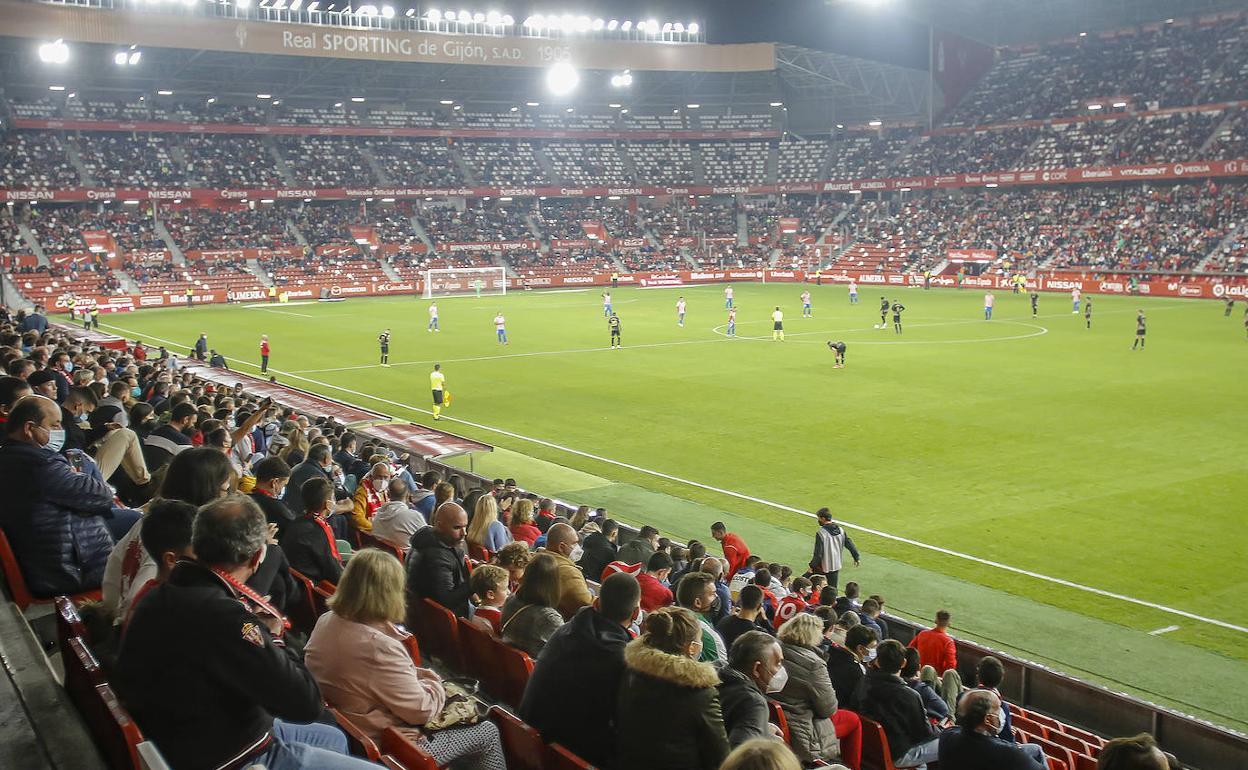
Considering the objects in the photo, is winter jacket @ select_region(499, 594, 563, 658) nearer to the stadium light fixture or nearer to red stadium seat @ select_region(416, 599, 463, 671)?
red stadium seat @ select_region(416, 599, 463, 671)

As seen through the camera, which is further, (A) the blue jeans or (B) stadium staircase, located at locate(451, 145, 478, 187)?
(B) stadium staircase, located at locate(451, 145, 478, 187)

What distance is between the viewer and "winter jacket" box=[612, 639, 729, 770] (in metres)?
5.42

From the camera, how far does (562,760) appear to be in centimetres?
573

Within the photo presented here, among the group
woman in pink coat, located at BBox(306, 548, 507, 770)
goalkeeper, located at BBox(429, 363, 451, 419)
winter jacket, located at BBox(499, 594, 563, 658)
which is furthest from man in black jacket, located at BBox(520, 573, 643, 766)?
goalkeeper, located at BBox(429, 363, 451, 419)

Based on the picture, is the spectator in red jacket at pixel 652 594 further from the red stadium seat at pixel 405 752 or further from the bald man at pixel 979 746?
the red stadium seat at pixel 405 752

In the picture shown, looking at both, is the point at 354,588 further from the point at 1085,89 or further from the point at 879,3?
the point at 1085,89

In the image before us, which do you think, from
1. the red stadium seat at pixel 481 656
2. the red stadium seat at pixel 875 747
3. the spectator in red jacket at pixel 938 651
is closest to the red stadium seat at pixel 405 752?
the red stadium seat at pixel 481 656

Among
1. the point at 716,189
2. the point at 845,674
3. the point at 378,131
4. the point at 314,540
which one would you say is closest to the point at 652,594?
the point at 845,674

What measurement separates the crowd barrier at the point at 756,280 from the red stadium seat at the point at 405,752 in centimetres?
6439

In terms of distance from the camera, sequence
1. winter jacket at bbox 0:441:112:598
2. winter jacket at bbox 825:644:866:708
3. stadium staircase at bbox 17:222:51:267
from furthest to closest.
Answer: stadium staircase at bbox 17:222:51:267 < winter jacket at bbox 825:644:866:708 < winter jacket at bbox 0:441:112:598

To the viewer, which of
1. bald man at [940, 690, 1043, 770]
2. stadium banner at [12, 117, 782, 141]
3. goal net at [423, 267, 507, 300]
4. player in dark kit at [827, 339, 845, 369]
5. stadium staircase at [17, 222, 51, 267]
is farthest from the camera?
goal net at [423, 267, 507, 300]

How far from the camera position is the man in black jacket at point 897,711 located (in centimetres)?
793

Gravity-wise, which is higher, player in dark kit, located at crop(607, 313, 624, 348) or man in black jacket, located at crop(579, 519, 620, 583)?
man in black jacket, located at crop(579, 519, 620, 583)

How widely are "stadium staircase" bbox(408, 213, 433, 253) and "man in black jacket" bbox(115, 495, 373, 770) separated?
84.9 m
